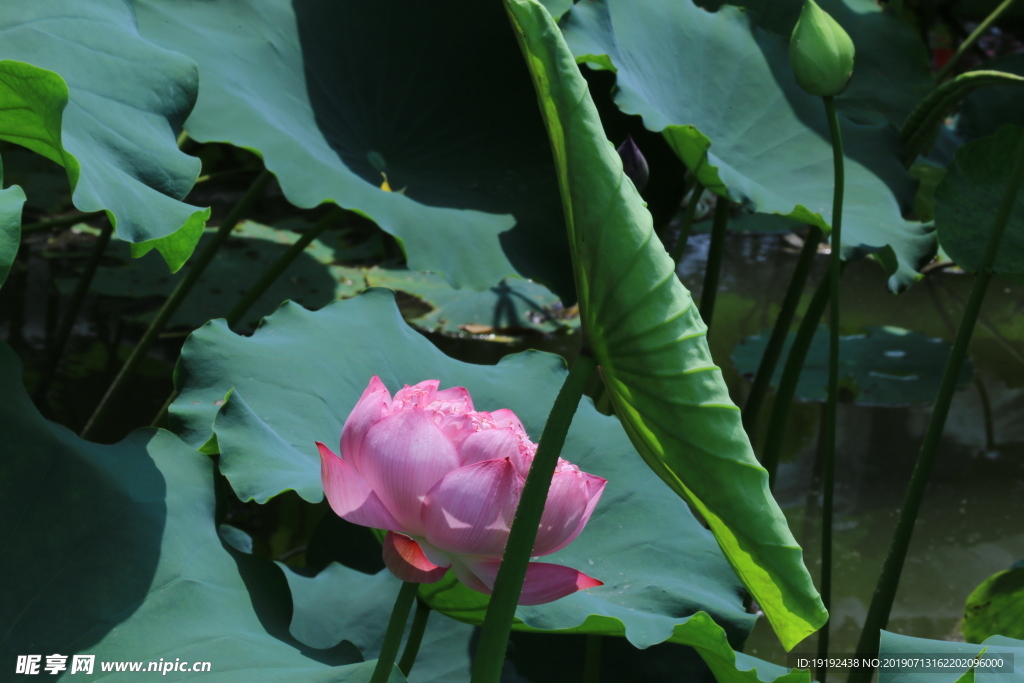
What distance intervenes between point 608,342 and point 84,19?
50cm

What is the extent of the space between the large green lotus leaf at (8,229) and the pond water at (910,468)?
0.97 m

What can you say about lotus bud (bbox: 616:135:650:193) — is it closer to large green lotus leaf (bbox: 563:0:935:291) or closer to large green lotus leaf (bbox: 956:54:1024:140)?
large green lotus leaf (bbox: 563:0:935:291)

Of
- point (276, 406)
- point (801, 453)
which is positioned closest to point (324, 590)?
point (276, 406)

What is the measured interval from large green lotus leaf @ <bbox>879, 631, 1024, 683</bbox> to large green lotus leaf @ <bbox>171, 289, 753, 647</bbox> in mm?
110

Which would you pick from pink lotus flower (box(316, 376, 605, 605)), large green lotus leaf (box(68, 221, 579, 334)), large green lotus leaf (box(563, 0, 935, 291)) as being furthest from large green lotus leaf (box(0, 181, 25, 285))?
large green lotus leaf (box(68, 221, 579, 334))

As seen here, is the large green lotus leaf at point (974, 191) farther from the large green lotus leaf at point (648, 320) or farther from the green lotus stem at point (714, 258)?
the large green lotus leaf at point (648, 320)

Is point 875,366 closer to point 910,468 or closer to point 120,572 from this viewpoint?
point 910,468

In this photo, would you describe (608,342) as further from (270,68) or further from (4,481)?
(270,68)

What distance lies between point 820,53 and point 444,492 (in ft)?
1.94

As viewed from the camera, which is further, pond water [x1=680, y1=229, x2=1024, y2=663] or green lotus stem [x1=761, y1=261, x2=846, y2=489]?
pond water [x1=680, y1=229, x2=1024, y2=663]

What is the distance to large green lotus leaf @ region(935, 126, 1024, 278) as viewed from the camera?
81 centimetres

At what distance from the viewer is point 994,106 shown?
4.58 feet

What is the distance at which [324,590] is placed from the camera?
0.63 m

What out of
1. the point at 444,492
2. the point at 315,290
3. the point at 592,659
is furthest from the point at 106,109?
the point at 315,290
